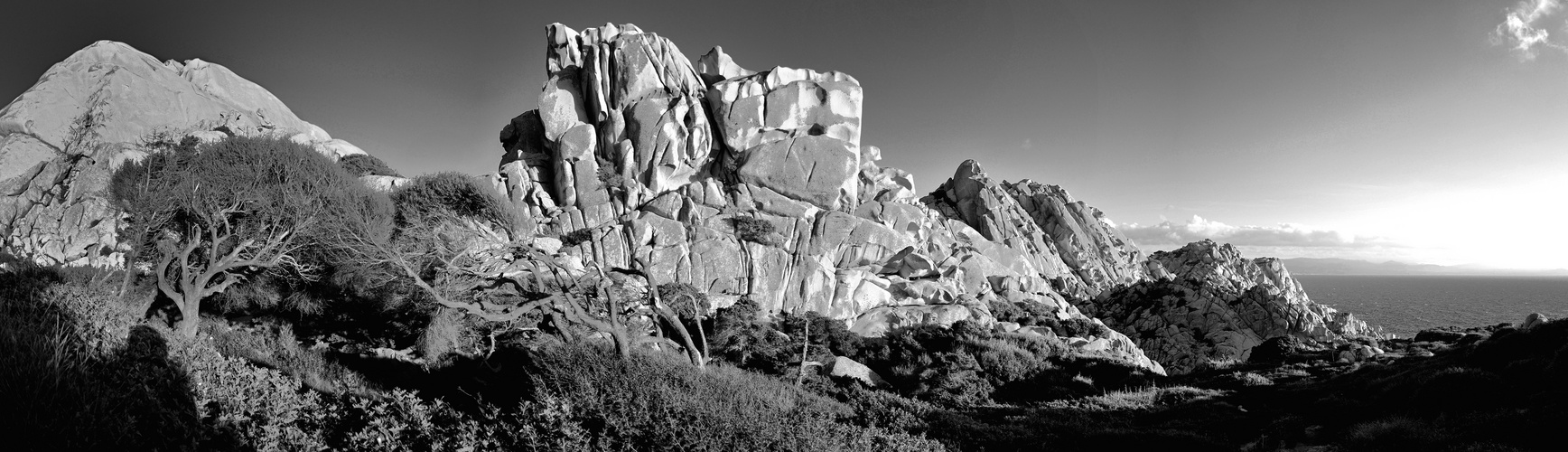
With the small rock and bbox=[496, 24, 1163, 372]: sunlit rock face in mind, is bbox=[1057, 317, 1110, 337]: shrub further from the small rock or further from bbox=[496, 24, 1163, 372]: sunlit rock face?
the small rock

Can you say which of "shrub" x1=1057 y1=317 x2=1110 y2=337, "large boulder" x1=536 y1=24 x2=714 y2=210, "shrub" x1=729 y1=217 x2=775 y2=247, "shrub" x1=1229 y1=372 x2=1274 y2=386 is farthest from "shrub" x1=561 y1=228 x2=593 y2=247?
"shrub" x1=1229 y1=372 x2=1274 y2=386

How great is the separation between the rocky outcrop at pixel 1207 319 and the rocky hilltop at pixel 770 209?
15 centimetres

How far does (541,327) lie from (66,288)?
986cm

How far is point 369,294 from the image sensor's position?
19266 millimetres

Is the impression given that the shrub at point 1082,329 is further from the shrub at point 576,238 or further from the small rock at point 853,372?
the shrub at point 576,238

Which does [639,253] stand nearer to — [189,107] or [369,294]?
[369,294]

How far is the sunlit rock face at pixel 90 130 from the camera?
2939 centimetres

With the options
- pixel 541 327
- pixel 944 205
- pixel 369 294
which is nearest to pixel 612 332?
pixel 541 327

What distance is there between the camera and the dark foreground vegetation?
6.92 meters

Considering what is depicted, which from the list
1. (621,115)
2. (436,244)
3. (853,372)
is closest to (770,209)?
(621,115)

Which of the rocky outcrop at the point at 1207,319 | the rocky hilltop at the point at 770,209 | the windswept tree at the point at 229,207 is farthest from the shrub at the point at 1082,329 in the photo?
the windswept tree at the point at 229,207

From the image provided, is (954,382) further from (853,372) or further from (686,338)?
(686,338)

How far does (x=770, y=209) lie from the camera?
44.8 m

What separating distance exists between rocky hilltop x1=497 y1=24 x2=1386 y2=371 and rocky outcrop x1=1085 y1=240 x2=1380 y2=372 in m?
0.15
